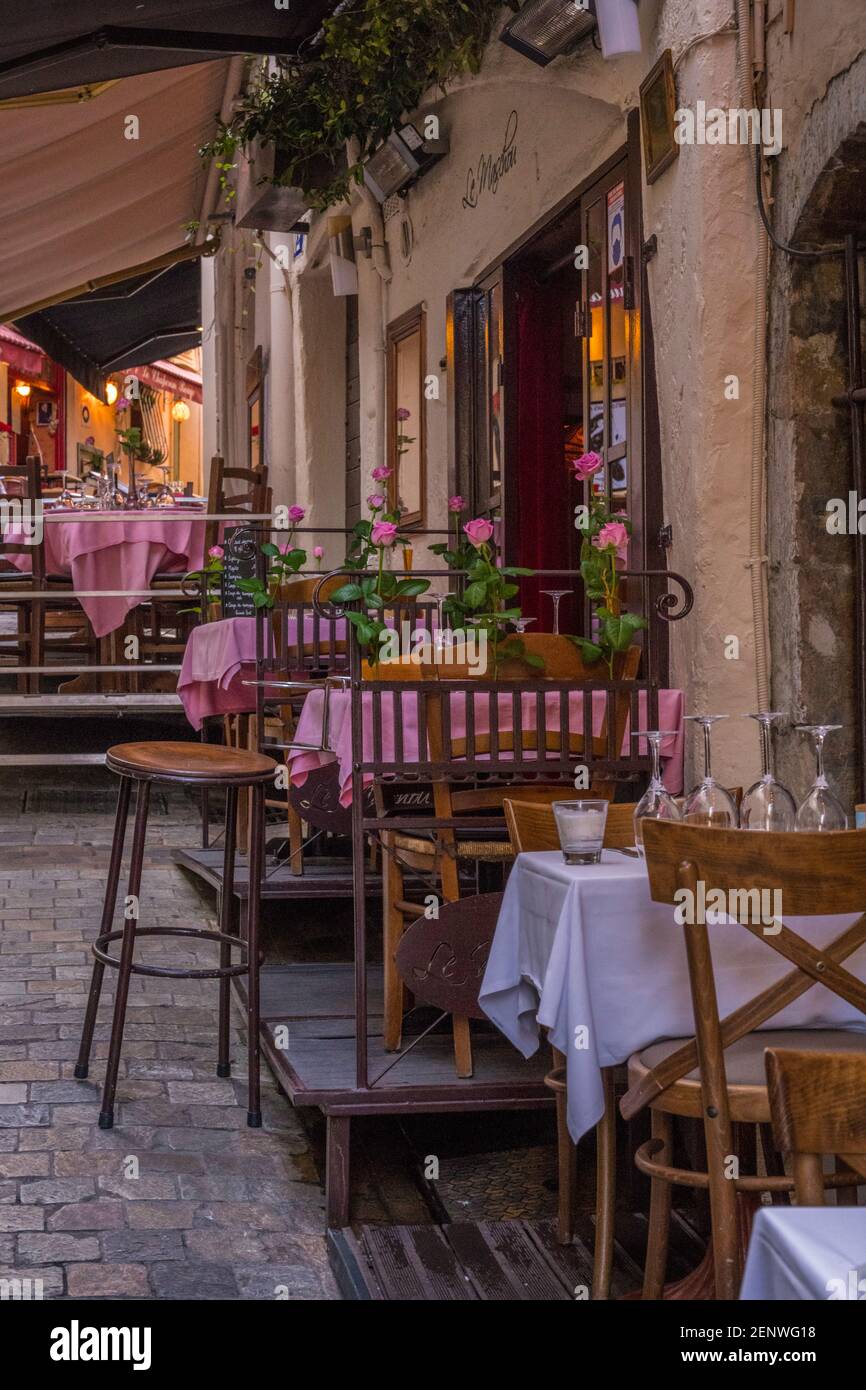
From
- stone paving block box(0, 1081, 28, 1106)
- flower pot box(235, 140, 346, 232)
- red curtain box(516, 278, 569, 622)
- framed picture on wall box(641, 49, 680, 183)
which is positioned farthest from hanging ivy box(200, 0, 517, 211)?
stone paving block box(0, 1081, 28, 1106)

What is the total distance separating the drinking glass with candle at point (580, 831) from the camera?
2.86 meters

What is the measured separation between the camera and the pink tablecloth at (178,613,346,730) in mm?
6062

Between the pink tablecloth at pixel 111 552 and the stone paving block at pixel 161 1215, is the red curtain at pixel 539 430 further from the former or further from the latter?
the stone paving block at pixel 161 1215

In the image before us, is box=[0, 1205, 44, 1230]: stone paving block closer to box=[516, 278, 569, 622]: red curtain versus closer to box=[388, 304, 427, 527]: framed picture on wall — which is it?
box=[516, 278, 569, 622]: red curtain

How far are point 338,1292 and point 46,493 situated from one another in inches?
372

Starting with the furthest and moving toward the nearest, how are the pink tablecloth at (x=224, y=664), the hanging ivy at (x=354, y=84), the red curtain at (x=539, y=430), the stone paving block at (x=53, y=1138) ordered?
the red curtain at (x=539, y=430), the pink tablecloth at (x=224, y=664), the hanging ivy at (x=354, y=84), the stone paving block at (x=53, y=1138)

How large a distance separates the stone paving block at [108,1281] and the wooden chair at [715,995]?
0.97m

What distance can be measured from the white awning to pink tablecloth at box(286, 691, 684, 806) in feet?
14.0

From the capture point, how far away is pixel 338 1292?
2.97m

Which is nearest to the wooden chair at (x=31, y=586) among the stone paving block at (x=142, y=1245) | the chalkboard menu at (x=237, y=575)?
the chalkboard menu at (x=237, y=575)

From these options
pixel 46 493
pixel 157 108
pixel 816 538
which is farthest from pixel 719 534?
pixel 46 493

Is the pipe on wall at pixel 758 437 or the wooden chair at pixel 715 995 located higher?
the pipe on wall at pixel 758 437

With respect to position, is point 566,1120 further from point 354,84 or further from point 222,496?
point 222,496

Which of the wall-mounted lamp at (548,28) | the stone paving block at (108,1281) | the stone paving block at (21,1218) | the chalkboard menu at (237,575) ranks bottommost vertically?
the stone paving block at (108,1281)
